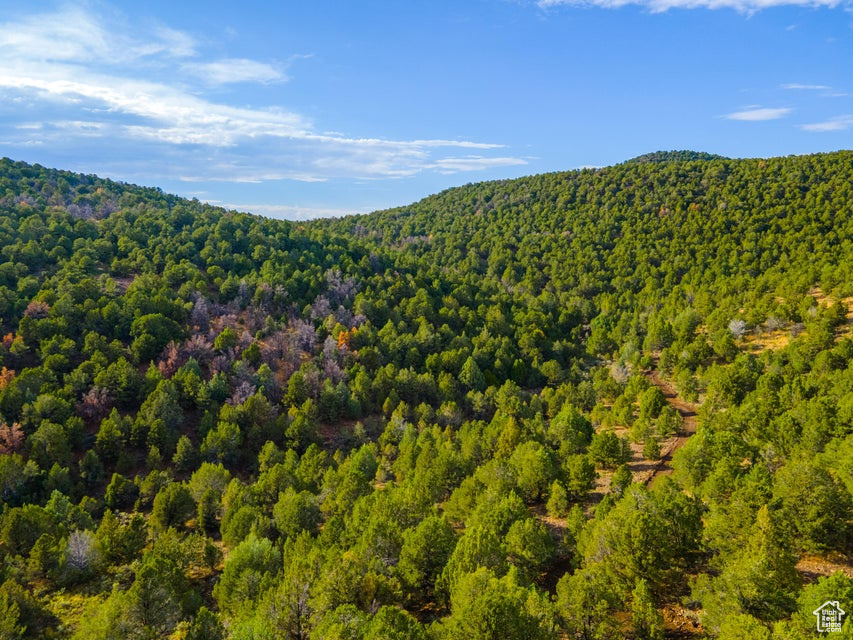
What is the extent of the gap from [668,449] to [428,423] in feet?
114

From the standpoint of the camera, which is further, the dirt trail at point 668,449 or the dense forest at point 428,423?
the dirt trail at point 668,449

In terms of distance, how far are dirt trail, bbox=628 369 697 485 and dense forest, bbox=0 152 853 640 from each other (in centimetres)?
38

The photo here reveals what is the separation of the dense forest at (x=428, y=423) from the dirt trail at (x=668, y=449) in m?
0.38

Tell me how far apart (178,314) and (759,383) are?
94.9m

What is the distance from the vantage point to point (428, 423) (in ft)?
248

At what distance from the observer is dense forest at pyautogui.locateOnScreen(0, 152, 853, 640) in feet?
91.3

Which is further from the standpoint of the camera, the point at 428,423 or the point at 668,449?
the point at 428,423

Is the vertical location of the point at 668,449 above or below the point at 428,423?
above

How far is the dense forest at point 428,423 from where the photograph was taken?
27828 millimetres

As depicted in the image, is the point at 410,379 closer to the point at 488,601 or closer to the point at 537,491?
the point at 537,491

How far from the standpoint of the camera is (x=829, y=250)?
4345 inches

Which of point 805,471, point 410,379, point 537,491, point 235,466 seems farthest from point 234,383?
point 805,471

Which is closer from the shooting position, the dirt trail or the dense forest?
the dense forest

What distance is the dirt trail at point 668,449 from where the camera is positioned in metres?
49.3
